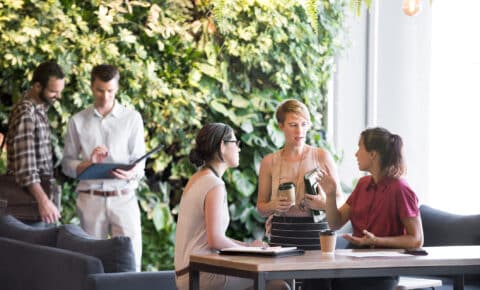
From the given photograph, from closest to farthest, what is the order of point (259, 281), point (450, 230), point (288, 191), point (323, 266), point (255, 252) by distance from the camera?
1. point (259, 281)
2. point (323, 266)
3. point (255, 252)
4. point (288, 191)
5. point (450, 230)

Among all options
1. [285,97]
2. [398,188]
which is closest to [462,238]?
[398,188]

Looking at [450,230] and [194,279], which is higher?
[450,230]

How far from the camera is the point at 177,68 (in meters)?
7.58

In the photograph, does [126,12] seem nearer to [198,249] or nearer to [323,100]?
[323,100]

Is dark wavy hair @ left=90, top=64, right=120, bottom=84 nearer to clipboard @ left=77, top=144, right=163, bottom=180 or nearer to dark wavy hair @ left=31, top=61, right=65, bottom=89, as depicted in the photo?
dark wavy hair @ left=31, top=61, right=65, bottom=89

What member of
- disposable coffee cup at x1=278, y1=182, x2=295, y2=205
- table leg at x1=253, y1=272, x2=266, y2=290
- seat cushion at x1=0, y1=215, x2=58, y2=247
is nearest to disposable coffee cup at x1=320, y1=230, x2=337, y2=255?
table leg at x1=253, y1=272, x2=266, y2=290

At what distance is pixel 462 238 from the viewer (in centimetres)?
617

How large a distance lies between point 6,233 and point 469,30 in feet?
11.8

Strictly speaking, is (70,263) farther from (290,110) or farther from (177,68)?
(177,68)

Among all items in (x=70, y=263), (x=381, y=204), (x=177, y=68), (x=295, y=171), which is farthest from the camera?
(x=177, y=68)

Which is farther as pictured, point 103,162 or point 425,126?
point 425,126

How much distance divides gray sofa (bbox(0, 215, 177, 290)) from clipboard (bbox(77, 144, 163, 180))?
19.7 inches

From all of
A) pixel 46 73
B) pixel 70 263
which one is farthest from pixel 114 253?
pixel 46 73

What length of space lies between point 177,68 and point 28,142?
179 centimetres
